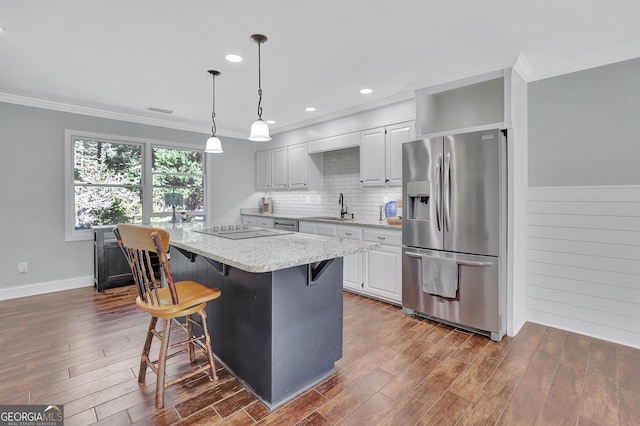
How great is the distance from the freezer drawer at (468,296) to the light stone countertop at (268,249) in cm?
136

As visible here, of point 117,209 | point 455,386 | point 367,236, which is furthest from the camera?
point 117,209

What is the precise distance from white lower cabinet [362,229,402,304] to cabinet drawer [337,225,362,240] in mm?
94

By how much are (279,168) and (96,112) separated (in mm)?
2760

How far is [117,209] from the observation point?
469 centimetres

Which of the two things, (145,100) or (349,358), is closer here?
(349,358)

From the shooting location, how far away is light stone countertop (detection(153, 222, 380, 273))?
151 centimetres

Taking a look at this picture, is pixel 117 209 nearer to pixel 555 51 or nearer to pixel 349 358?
pixel 349 358

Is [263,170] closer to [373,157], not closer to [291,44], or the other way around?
[373,157]

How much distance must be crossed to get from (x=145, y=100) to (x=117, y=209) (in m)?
1.73

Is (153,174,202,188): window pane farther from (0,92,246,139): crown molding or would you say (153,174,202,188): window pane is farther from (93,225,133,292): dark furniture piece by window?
(93,225,133,292): dark furniture piece by window

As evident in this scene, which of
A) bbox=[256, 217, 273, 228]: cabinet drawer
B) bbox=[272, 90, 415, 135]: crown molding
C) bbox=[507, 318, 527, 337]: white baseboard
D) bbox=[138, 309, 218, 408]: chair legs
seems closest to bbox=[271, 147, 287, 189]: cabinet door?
bbox=[272, 90, 415, 135]: crown molding

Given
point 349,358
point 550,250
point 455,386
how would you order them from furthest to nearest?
point 550,250
point 349,358
point 455,386

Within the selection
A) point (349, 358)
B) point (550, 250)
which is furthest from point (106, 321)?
point (550, 250)

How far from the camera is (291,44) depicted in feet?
8.43
